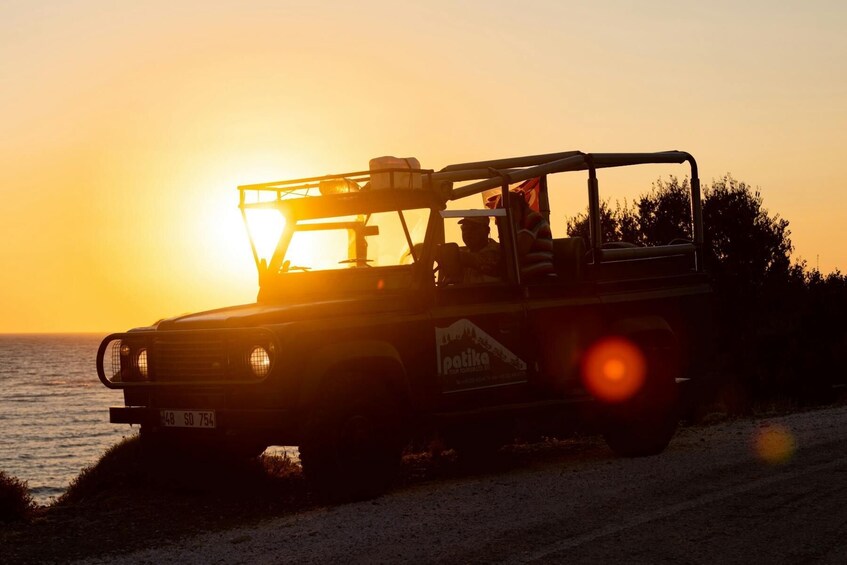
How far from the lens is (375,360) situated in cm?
842

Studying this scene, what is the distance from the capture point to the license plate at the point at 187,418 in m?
8.10

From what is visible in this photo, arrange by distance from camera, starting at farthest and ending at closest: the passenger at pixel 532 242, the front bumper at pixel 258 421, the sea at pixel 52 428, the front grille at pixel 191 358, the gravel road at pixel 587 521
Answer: the sea at pixel 52 428, the passenger at pixel 532 242, the front grille at pixel 191 358, the front bumper at pixel 258 421, the gravel road at pixel 587 521

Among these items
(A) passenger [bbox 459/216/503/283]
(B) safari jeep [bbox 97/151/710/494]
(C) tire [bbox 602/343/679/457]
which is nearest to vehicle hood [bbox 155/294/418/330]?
(B) safari jeep [bbox 97/151/710/494]

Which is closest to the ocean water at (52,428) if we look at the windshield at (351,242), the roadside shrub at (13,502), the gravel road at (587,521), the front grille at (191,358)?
the roadside shrub at (13,502)

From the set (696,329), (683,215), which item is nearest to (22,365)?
(683,215)

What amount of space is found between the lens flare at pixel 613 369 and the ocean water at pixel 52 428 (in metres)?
15.6

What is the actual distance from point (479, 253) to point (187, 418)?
9.98ft

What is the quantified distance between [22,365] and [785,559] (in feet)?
482

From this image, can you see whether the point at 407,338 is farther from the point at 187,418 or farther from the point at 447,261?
the point at 187,418

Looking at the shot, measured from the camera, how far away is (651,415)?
1076 centimetres

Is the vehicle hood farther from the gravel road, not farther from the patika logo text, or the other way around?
the gravel road

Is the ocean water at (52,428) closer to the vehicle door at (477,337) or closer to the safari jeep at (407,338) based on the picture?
the safari jeep at (407,338)

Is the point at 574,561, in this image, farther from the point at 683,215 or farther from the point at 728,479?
the point at 683,215

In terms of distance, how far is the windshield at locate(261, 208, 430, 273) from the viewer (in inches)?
360
